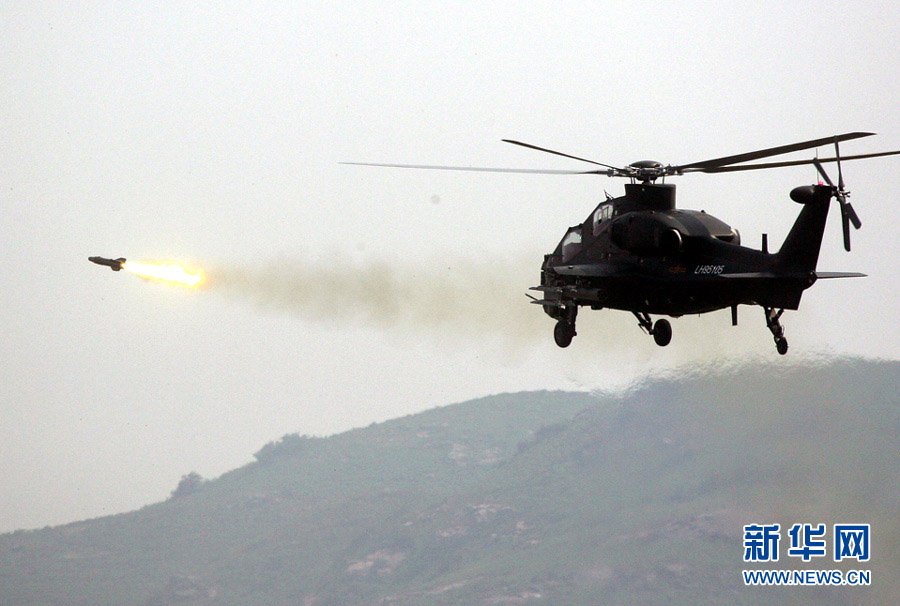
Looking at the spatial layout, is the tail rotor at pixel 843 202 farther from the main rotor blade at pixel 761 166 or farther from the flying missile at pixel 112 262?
the flying missile at pixel 112 262

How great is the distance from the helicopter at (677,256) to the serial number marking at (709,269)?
0.09 ft

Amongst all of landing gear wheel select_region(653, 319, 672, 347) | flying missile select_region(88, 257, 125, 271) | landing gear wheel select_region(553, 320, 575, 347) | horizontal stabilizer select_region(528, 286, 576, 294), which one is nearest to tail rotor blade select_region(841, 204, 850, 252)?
landing gear wheel select_region(653, 319, 672, 347)

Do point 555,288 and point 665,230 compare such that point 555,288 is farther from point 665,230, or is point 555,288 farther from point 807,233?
point 807,233

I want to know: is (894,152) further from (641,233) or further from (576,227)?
(576,227)

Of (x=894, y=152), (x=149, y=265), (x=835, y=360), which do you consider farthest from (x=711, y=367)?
(x=894, y=152)

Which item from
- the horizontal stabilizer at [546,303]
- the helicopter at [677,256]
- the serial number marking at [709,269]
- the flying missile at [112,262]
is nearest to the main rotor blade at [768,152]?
the helicopter at [677,256]

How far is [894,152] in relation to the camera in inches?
1251

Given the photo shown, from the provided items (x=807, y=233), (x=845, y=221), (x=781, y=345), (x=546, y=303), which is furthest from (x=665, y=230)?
(x=546, y=303)

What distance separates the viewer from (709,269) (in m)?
35.0

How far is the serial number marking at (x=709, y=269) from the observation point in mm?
34781

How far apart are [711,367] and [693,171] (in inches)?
3795

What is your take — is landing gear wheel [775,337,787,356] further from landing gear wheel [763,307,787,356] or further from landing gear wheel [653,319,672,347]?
landing gear wheel [653,319,672,347]

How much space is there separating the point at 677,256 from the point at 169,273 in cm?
2140

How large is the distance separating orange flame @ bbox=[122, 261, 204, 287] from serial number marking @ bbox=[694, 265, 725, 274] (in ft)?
69.3
